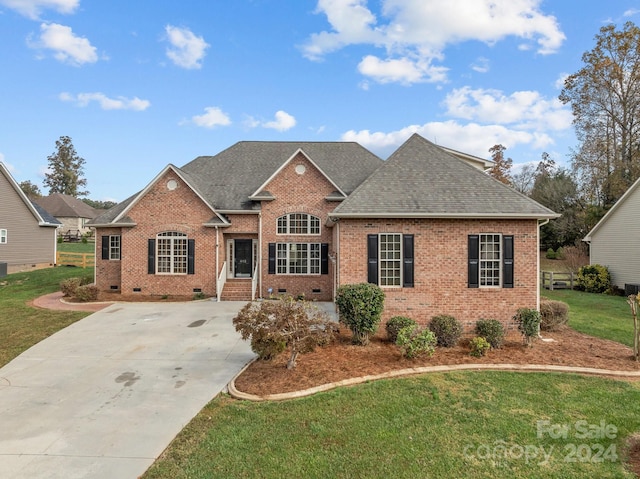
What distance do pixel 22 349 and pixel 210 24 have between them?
1391cm

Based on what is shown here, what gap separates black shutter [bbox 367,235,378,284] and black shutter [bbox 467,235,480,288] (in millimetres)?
2837

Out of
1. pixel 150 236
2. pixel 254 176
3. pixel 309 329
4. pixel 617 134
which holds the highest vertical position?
pixel 617 134

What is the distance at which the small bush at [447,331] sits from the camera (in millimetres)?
9359

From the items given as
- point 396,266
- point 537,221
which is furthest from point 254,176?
point 537,221

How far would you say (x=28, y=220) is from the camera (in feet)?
87.8

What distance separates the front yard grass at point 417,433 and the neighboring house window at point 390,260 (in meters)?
3.99

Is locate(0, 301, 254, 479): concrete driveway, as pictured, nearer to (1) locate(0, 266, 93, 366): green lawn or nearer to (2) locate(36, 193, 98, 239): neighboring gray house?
(1) locate(0, 266, 93, 366): green lawn

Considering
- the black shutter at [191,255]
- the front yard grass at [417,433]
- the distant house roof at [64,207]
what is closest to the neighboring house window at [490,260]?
the front yard grass at [417,433]

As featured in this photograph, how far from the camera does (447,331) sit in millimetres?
9328

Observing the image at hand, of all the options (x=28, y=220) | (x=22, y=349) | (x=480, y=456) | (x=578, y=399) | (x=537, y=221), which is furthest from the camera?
(x=28, y=220)

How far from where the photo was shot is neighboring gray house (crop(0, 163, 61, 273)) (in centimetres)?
2508

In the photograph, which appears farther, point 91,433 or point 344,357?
point 344,357

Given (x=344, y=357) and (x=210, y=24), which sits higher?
(x=210, y=24)

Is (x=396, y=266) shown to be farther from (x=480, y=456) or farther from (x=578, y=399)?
(x=480, y=456)
